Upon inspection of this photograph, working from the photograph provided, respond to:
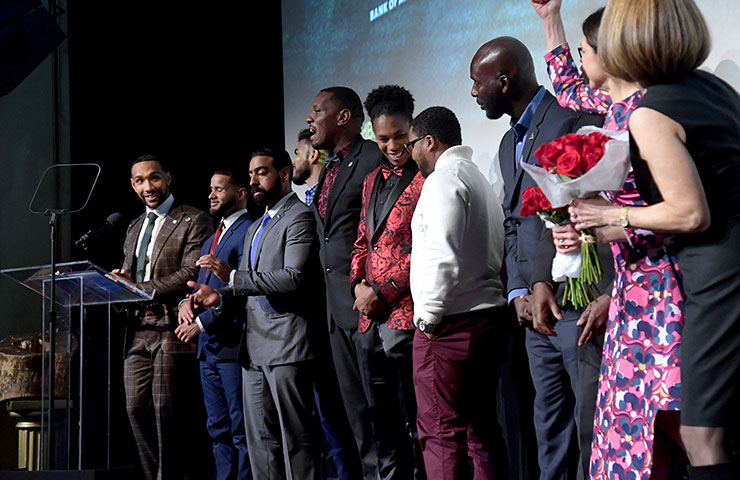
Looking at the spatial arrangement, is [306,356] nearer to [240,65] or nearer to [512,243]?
[512,243]

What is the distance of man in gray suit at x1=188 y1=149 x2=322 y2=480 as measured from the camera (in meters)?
4.01

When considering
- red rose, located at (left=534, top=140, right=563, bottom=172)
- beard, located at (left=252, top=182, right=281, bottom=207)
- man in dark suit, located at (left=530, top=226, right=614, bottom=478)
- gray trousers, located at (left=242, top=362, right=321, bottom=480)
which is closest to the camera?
red rose, located at (left=534, top=140, right=563, bottom=172)

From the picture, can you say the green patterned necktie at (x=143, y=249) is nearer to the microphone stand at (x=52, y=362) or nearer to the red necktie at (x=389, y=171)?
the microphone stand at (x=52, y=362)

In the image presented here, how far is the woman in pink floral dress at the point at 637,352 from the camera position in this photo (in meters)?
1.72

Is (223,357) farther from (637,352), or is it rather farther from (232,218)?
(637,352)

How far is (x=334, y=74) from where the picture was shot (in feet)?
18.4

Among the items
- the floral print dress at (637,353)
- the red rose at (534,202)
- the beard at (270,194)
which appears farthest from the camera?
the beard at (270,194)

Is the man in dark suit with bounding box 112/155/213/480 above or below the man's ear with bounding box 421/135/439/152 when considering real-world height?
below

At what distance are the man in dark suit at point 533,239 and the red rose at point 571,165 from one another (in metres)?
1.08

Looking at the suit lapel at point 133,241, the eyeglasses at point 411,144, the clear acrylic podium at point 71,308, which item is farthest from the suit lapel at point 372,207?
the suit lapel at point 133,241

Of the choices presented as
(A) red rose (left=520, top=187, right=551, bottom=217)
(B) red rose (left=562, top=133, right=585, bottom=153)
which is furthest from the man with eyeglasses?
(B) red rose (left=562, top=133, right=585, bottom=153)

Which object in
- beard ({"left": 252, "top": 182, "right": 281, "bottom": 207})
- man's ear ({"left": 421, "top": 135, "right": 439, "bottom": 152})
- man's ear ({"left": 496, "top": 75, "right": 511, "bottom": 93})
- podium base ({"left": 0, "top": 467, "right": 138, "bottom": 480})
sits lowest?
podium base ({"left": 0, "top": 467, "right": 138, "bottom": 480})

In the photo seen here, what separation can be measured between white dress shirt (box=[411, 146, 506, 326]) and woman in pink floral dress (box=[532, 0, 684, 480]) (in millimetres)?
1243

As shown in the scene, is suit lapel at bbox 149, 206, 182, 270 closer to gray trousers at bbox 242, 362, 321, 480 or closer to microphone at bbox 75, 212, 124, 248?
microphone at bbox 75, 212, 124, 248
